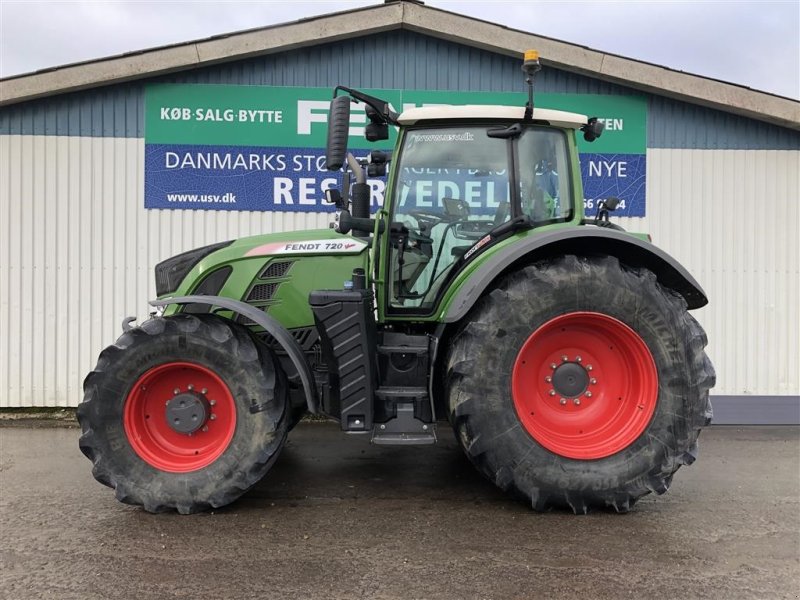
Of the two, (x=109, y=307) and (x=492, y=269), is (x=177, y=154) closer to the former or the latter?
(x=109, y=307)

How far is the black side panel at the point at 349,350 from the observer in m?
3.60

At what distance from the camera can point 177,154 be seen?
20.4 ft

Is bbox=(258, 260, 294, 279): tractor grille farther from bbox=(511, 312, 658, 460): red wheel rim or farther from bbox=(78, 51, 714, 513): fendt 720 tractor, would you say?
bbox=(511, 312, 658, 460): red wheel rim

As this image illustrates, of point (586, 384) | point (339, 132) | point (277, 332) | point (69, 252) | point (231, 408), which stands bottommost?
point (231, 408)

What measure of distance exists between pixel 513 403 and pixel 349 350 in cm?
99

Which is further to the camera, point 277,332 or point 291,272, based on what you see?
point 291,272

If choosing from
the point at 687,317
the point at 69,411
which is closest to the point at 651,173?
the point at 687,317

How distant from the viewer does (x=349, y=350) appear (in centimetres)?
364

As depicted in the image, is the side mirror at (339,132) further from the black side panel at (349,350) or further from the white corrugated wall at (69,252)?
the white corrugated wall at (69,252)

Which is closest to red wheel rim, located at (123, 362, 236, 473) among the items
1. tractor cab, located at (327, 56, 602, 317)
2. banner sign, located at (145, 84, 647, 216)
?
tractor cab, located at (327, 56, 602, 317)

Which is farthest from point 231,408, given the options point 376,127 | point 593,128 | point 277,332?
point 593,128

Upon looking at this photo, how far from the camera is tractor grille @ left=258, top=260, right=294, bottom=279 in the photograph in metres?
4.12

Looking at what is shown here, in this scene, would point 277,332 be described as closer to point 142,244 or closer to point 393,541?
point 393,541

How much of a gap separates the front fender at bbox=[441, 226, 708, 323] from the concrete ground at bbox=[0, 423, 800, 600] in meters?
1.20
